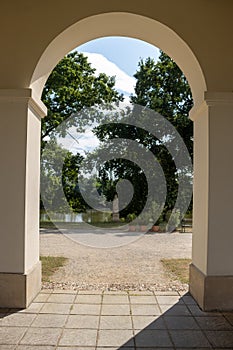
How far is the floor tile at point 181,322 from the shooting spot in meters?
3.12

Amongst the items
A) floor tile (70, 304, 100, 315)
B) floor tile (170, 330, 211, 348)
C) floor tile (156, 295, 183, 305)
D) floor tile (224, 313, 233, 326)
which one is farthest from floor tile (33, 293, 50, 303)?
floor tile (224, 313, 233, 326)

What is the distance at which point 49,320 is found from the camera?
325 centimetres

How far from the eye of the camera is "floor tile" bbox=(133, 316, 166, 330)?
3137mm

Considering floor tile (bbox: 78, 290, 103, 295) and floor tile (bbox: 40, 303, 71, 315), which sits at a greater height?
floor tile (bbox: 40, 303, 71, 315)

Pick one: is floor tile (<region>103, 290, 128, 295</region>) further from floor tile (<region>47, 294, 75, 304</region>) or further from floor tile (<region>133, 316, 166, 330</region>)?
floor tile (<region>133, 316, 166, 330</region>)

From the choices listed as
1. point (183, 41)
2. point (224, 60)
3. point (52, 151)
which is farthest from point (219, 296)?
point (52, 151)

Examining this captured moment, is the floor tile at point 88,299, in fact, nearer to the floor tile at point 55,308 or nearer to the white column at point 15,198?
the floor tile at point 55,308

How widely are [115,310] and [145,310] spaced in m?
0.31

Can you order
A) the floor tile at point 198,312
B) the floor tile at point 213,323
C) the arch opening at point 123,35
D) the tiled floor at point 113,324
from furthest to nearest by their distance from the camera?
the arch opening at point 123,35 < the floor tile at point 198,312 < the floor tile at point 213,323 < the tiled floor at point 113,324

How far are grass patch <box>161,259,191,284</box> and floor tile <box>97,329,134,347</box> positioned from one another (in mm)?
2183

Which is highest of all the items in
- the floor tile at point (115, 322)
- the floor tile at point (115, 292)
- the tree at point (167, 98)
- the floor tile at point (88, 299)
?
the tree at point (167, 98)

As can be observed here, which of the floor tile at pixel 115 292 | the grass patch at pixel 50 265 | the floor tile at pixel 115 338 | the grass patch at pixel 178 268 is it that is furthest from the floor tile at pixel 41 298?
the grass patch at pixel 178 268

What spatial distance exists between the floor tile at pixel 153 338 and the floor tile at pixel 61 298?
1.16m

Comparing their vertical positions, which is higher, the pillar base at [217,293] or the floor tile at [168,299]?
the pillar base at [217,293]
